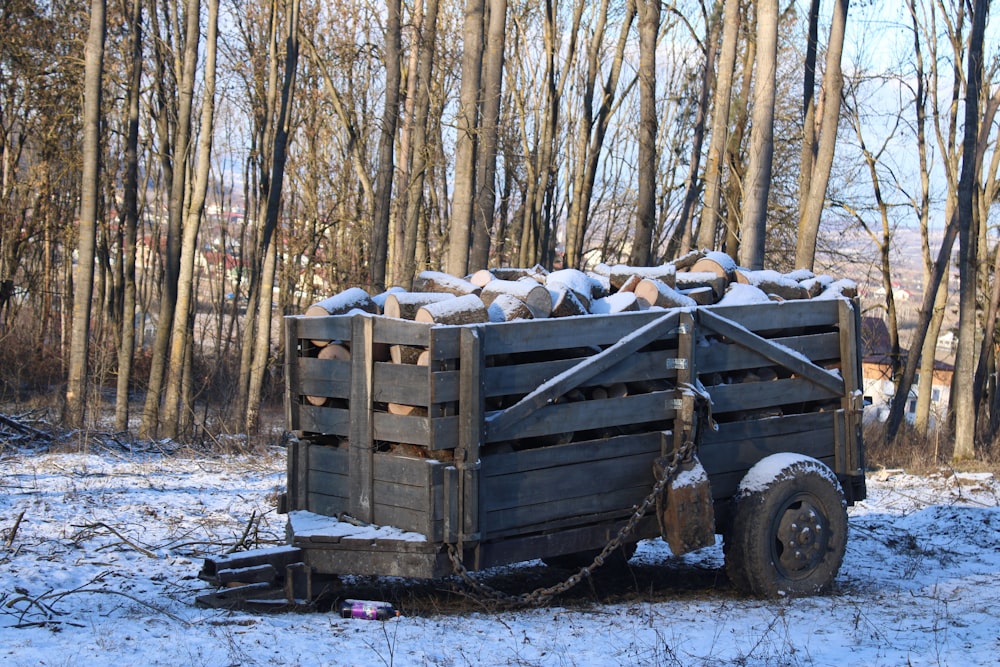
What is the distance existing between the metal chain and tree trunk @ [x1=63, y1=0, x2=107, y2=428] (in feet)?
26.7

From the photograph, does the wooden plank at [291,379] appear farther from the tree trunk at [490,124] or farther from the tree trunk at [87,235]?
the tree trunk at [87,235]

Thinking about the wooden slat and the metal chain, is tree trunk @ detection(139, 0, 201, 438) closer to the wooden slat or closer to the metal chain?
the wooden slat

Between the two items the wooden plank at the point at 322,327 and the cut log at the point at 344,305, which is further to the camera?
the cut log at the point at 344,305

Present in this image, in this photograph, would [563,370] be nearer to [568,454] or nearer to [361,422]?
[568,454]

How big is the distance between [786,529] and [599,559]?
1.42 meters

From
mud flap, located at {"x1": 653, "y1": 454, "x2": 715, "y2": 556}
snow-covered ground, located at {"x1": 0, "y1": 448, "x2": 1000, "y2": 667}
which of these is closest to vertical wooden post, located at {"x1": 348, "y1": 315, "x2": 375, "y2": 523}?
snow-covered ground, located at {"x1": 0, "y1": 448, "x2": 1000, "y2": 667}

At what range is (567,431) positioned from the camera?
4.89 meters

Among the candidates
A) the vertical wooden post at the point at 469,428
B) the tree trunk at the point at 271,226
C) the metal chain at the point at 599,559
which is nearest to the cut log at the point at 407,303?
the vertical wooden post at the point at 469,428

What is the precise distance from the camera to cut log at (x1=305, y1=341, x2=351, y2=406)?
16.5 feet

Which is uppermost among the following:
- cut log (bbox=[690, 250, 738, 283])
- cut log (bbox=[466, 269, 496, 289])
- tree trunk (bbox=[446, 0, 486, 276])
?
tree trunk (bbox=[446, 0, 486, 276])

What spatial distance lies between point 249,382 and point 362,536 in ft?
35.5

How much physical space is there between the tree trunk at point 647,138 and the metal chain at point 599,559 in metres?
8.28

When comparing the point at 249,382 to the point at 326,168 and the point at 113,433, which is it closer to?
the point at 113,433

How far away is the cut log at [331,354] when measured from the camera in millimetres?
5043
